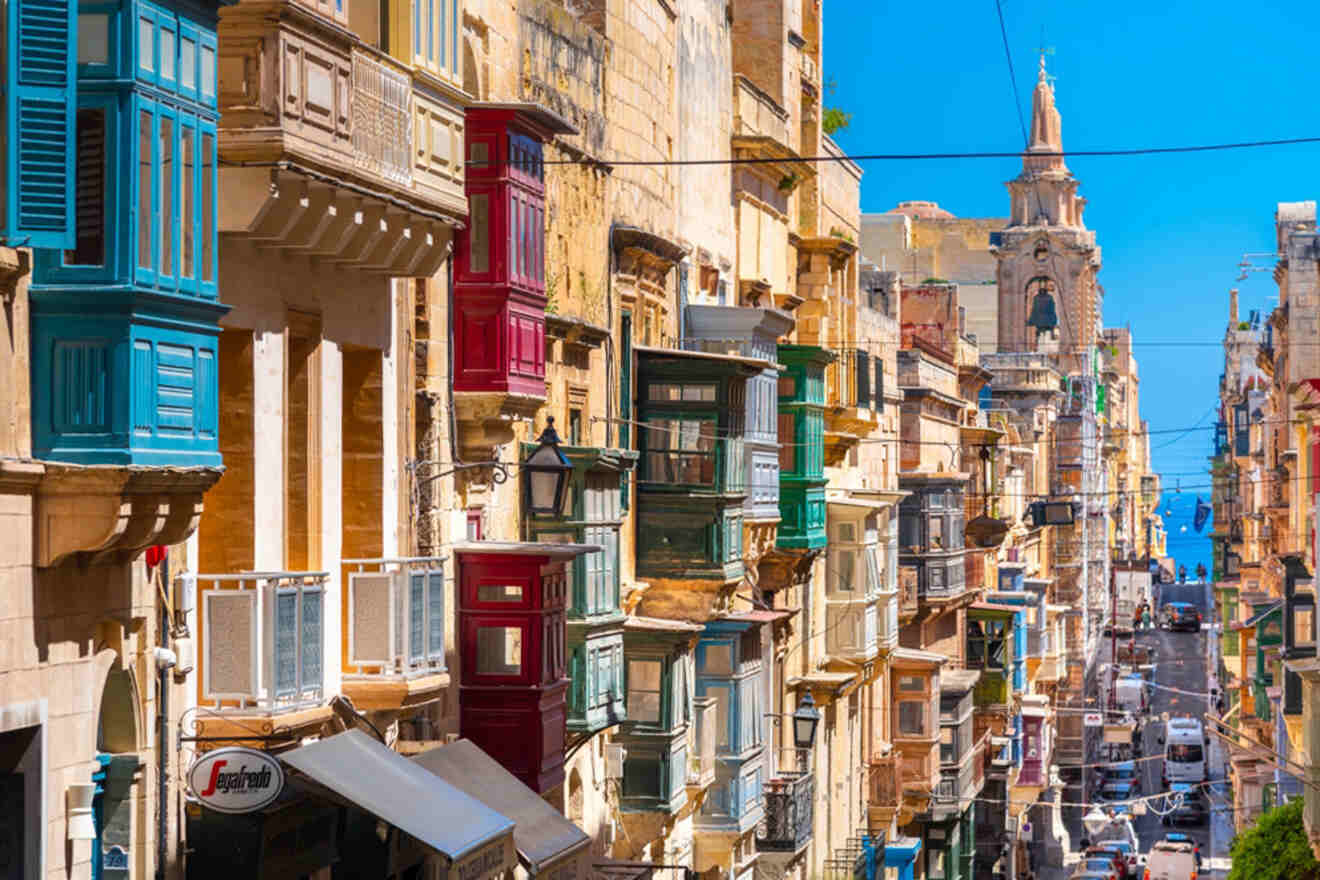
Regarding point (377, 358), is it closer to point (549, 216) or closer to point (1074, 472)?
point (549, 216)

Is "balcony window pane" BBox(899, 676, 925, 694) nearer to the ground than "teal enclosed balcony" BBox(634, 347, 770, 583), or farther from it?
nearer to the ground

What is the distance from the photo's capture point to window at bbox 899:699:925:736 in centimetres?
4353

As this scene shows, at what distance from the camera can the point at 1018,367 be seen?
89.2 m

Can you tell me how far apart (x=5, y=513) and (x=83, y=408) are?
0.58 meters

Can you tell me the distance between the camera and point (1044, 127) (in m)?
103

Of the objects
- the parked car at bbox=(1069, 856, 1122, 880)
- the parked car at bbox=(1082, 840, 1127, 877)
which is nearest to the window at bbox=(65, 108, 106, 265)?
the parked car at bbox=(1069, 856, 1122, 880)

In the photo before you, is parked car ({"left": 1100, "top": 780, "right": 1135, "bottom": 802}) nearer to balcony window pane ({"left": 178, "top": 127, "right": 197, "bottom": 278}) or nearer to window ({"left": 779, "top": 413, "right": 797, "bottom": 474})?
window ({"left": 779, "top": 413, "right": 797, "bottom": 474})

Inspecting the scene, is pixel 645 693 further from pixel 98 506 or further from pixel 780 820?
pixel 98 506

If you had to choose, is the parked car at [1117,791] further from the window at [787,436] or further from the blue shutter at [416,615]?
the blue shutter at [416,615]

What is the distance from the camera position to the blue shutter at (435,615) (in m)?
15.9

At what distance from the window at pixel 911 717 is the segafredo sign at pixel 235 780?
31782 mm

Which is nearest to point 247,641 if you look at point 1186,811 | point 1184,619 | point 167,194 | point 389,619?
point 389,619

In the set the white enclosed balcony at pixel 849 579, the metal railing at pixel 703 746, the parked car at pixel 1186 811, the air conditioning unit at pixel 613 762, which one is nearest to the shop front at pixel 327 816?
the air conditioning unit at pixel 613 762

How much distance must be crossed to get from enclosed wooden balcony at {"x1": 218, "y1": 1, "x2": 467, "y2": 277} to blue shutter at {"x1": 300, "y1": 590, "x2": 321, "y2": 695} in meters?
2.04
